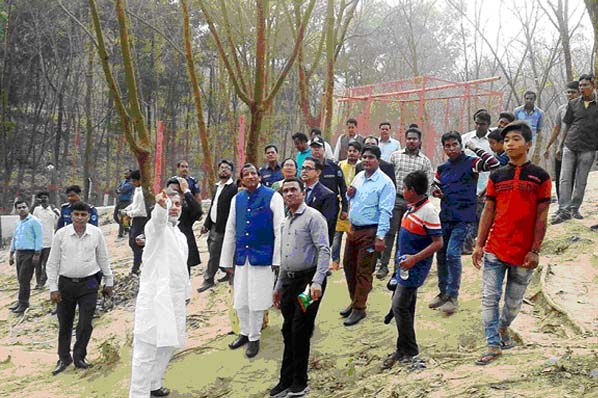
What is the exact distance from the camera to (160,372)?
5059 millimetres

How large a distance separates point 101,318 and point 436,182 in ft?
17.8

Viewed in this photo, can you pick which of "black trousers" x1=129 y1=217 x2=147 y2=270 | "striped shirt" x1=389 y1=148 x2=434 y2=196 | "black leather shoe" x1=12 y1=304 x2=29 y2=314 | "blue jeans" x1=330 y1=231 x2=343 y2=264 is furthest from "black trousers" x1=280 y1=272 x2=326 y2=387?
"black leather shoe" x1=12 y1=304 x2=29 y2=314

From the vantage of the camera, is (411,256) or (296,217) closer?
(411,256)

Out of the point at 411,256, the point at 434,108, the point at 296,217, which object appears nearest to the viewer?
the point at 411,256

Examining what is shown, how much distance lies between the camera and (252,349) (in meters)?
5.60

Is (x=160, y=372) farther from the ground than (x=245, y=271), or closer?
closer

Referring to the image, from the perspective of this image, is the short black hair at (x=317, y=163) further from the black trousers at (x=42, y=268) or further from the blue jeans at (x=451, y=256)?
the black trousers at (x=42, y=268)

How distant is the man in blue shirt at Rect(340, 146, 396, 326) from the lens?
566 cm

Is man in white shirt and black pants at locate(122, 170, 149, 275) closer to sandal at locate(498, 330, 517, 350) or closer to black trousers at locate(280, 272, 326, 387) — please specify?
black trousers at locate(280, 272, 326, 387)

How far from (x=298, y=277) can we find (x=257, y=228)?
2.97 ft

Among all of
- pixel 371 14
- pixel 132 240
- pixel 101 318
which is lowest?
pixel 101 318

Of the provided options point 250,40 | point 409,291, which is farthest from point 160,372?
point 250,40

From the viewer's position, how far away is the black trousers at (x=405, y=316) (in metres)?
4.41

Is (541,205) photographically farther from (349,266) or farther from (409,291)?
(349,266)
